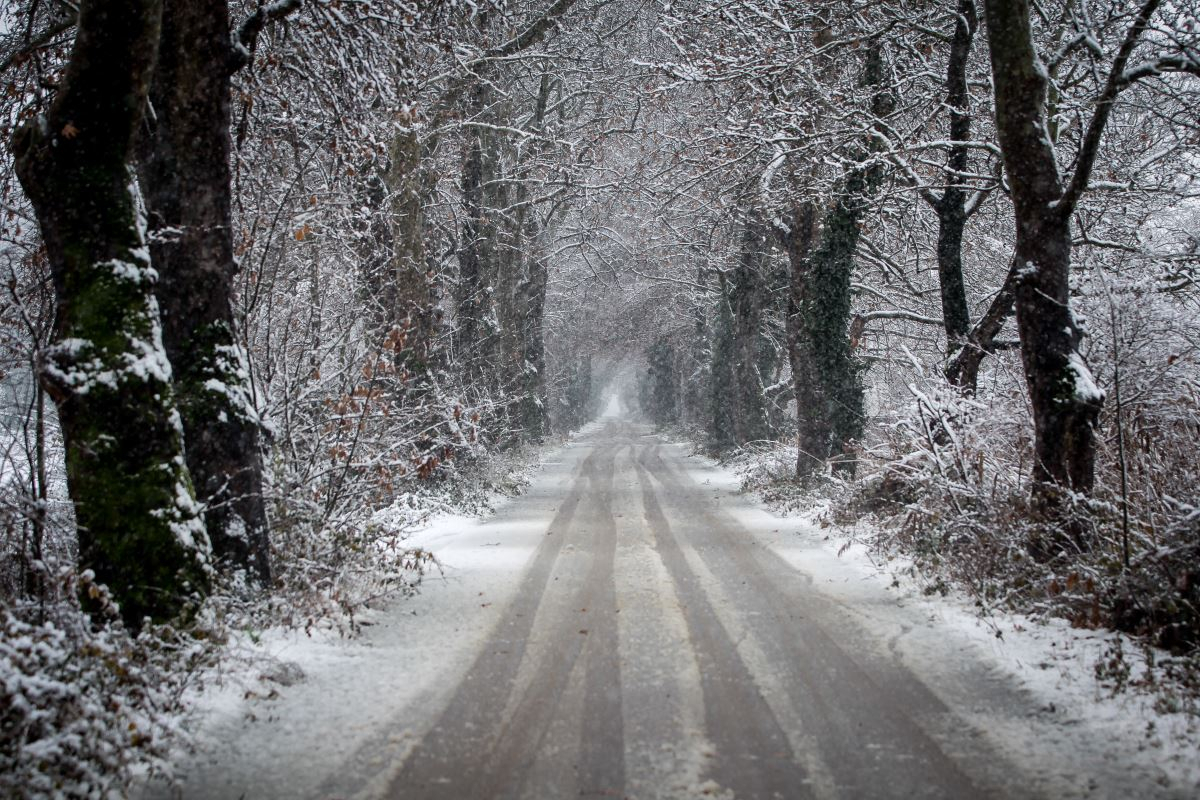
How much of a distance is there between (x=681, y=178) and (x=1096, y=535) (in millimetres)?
13427

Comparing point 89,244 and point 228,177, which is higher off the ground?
point 228,177

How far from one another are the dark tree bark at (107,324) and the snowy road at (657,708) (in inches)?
54.1

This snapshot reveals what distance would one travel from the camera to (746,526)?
38.8ft

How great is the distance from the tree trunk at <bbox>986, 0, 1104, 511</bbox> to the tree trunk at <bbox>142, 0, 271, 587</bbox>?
21.8 feet

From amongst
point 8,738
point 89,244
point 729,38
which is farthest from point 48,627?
point 729,38

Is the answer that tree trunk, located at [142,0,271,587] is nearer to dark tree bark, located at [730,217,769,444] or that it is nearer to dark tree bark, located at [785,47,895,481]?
dark tree bark, located at [785,47,895,481]

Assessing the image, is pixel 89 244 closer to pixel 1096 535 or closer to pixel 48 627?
pixel 48 627

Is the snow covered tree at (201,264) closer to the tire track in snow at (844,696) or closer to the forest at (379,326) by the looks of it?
the forest at (379,326)

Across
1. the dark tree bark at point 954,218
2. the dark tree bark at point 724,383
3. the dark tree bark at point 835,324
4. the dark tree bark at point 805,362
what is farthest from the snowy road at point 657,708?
the dark tree bark at point 724,383

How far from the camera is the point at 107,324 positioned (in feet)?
16.8

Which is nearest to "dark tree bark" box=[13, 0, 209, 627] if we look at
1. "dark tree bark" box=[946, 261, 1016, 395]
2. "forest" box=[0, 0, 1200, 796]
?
"forest" box=[0, 0, 1200, 796]

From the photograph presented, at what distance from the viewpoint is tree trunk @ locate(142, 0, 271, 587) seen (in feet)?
20.0

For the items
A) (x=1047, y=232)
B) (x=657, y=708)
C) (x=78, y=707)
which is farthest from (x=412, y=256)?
(x=78, y=707)

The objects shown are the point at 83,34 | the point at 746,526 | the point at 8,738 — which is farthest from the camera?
the point at 746,526
